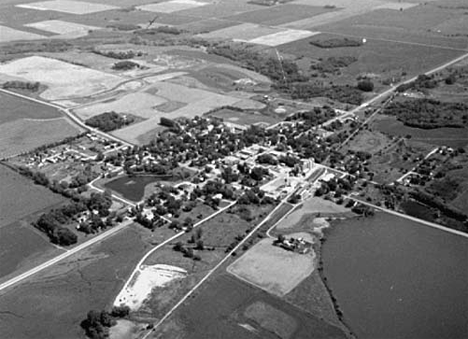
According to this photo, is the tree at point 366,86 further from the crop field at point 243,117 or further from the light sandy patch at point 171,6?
the light sandy patch at point 171,6

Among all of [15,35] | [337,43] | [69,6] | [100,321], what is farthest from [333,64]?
[69,6]

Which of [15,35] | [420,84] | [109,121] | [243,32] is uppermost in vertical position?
[15,35]

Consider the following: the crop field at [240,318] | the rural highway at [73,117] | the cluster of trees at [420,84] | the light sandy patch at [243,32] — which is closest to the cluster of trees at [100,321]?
the crop field at [240,318]

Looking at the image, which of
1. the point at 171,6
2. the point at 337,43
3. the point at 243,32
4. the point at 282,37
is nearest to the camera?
the point at 337,43

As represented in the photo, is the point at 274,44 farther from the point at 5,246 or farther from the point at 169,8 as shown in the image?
the point at 5,246

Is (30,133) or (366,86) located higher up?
(366,86)

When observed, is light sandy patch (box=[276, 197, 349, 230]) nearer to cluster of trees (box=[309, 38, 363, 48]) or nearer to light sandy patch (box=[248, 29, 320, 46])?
cluster of trees (box=[309, 38, 363, 48])

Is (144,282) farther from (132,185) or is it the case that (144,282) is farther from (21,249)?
(132,185)
